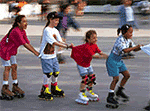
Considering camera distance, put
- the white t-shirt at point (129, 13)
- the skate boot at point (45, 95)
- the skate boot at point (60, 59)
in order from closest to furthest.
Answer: the skate boot at point (45, 95)
the skate boot at point (60, 59)
the white t-shirt at point (129, 13)

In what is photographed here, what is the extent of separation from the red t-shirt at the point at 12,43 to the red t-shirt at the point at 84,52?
1.01 meters

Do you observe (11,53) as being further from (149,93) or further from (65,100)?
(149,93)

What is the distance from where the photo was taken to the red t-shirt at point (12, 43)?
25.4 ft

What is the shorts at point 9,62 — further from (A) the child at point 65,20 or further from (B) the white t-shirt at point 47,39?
(A) the child at point 65,20

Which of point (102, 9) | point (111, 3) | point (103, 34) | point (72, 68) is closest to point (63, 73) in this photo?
point (72, 68)

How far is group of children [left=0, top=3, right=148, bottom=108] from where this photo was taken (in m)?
7.36

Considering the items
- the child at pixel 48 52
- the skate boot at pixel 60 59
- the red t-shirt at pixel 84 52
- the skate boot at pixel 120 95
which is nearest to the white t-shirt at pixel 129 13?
the skate boot at pixel 60 59

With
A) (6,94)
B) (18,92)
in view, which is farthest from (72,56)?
(6,94)

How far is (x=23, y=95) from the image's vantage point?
794 cm

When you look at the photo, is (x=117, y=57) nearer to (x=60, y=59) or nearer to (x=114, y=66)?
(x=114, y=66)

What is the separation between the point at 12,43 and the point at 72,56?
3.80ft

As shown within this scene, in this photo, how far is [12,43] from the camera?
783 centimetres

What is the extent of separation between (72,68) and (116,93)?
352 centimetres

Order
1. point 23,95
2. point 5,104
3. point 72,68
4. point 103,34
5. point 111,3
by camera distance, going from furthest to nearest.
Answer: point 111,3
point 103,34
point 72,68
point 23,95
point 5,104
